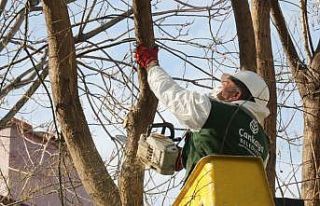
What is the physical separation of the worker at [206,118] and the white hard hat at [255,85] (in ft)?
0.17

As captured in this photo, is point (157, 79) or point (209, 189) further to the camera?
point (157, 79)

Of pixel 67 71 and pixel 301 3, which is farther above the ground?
pixel 301 3

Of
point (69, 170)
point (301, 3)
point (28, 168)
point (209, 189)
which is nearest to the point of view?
point (209, 189)

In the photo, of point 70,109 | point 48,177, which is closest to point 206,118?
point 70,109

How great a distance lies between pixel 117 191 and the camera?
16.1ft

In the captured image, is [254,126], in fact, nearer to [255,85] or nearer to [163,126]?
[255,85]

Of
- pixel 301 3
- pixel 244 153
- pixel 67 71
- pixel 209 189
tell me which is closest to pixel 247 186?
pixel 209 189

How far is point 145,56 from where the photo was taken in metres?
4.94

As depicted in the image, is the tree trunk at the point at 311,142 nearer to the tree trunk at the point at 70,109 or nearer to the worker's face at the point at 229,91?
the worker's face at the point at 229,91

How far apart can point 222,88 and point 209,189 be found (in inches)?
42.3

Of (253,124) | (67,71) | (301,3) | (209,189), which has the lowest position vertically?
(209,189)

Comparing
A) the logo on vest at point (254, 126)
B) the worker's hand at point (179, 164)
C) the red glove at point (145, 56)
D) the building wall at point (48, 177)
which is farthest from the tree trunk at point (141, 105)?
the logo on vest at point (254, 126)

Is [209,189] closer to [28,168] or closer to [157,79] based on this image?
[157,79]

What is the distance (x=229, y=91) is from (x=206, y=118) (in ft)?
1.69
